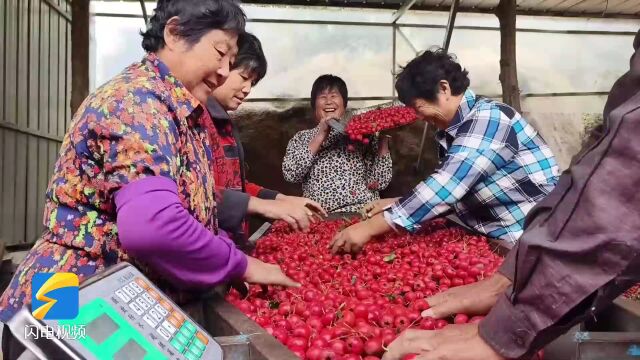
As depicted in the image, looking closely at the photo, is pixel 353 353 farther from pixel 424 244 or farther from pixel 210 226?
pixel 424 244

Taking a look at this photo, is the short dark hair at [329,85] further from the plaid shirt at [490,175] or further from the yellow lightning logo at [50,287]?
the yellow lightning logo at [50,287]

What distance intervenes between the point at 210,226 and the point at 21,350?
93cm

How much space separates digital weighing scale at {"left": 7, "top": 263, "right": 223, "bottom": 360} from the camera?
27.4 inches

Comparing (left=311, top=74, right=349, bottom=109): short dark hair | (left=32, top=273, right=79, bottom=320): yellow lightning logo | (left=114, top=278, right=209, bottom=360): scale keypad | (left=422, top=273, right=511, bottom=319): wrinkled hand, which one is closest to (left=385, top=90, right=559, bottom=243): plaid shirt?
(left=422, top=273, right=511, bottom=319): wrinkled hand

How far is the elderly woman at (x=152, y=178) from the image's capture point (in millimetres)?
1274

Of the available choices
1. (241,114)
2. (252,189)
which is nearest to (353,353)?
(252,189)

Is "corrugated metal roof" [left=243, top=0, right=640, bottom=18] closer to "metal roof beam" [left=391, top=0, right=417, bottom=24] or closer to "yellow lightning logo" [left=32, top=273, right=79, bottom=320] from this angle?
"metal roof beam" [left=391, top=0, right=417, bottom=24]

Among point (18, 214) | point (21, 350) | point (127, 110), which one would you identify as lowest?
point (18, 214)

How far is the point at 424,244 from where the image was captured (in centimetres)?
270

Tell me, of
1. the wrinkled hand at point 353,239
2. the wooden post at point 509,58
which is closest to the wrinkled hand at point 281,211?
the wrinkled hand at point 353,239

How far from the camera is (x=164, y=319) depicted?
3.14ft

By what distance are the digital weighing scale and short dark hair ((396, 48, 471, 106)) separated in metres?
2.20

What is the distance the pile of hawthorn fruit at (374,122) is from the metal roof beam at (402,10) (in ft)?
7.75

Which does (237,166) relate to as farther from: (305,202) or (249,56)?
(249,56)
